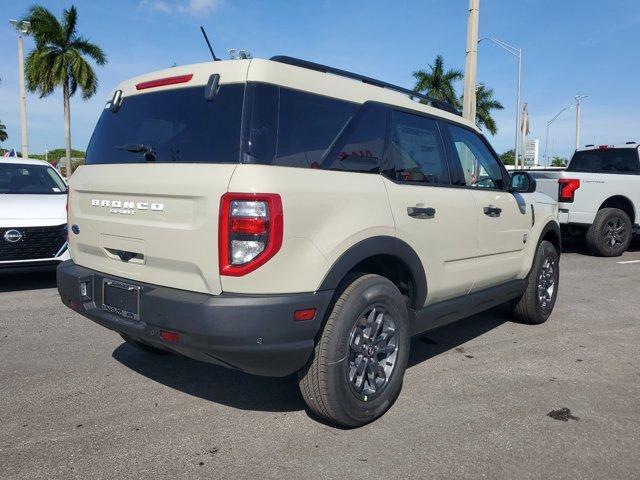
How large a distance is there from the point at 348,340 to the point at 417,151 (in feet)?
4.66

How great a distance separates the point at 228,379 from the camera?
385 cm

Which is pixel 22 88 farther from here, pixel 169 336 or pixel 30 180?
pixel 169 336

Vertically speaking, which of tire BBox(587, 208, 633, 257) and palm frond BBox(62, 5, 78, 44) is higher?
palm frond BBox(62, 5, 78, 44)

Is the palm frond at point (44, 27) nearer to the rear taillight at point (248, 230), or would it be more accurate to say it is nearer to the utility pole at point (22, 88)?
the utility pole at point (22, 88)

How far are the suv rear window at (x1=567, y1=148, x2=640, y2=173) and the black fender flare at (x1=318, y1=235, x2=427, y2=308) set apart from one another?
8401 mm

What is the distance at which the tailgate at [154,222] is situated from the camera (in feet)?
8.66

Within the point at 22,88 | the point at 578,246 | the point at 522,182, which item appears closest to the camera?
the point at 522,182

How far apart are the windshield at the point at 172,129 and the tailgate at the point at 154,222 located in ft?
0.27

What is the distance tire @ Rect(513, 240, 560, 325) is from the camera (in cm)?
512

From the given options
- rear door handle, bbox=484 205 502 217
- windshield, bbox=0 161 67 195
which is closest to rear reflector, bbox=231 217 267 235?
rear door handle, bbox=484 205 502 217

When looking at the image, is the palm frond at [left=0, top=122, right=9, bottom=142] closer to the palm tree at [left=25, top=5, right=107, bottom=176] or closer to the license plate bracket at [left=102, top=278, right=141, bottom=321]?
the palm tree at [left=25, top=5, right=107, bottom=176]

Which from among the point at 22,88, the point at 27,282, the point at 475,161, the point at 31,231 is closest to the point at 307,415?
the point at 475,161

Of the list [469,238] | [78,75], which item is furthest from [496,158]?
[78,75]

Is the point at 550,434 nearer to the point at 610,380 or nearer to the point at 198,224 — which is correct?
the point at 610,380
